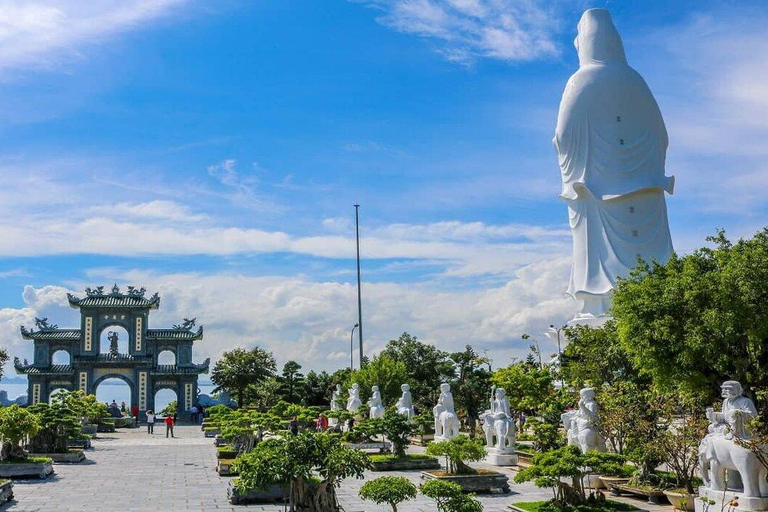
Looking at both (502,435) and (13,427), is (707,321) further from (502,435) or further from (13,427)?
(13,427)

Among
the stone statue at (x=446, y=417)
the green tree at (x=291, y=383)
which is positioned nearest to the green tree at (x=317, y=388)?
the green tree at (x=291, y=383)

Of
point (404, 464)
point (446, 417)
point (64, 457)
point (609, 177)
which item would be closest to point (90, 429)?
point (64, 457)

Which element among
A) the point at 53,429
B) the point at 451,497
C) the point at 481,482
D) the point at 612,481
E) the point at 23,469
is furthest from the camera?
the point at 53,429

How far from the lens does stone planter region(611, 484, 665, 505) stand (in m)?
17.3

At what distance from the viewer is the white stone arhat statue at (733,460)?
1382 centimetres

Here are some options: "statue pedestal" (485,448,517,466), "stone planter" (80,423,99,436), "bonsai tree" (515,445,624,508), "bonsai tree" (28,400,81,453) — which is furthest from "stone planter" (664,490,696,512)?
"stone planter" (80,423,99,436)

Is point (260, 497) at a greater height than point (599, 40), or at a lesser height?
lesser

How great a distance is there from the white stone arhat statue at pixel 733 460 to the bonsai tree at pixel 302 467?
5981mm

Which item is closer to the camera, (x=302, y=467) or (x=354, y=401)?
(x=302, y=467)

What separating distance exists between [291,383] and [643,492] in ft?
144

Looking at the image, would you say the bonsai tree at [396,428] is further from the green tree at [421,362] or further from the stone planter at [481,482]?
the green tree at [421,362]

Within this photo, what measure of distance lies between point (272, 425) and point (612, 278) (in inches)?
1074

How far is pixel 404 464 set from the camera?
80.4 feet

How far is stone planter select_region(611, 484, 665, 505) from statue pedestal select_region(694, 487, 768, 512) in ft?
7.81
